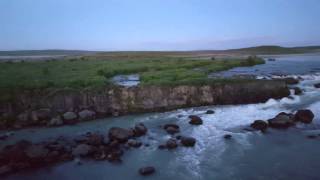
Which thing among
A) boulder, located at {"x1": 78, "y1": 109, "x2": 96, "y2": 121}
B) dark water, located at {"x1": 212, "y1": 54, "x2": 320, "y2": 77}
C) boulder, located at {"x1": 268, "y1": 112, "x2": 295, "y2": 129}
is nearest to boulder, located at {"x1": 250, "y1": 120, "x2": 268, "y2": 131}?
boulder, located at {"x1": 268, "y1": 112, "x2": 295, "y2": 129}

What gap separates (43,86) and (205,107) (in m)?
13.9

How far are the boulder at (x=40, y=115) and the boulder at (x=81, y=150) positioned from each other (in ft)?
24.6

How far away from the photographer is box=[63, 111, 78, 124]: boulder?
24.9 m

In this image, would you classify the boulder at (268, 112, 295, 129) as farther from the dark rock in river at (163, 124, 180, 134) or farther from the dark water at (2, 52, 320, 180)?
the dark rock in river at (163, 124, 180, 134)

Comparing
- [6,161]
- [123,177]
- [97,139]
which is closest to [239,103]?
[97,139]

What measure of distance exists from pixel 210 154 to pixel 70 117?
11.5 meters

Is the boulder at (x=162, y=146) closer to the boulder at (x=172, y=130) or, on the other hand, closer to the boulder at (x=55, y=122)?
the boulder at (x=172, y=130)

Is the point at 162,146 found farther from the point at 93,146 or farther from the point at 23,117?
the point at 23,117

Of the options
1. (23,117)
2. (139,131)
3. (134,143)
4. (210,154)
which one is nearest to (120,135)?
(134,143)

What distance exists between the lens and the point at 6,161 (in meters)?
17.4

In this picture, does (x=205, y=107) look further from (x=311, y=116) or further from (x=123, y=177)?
(x=123, y=177)

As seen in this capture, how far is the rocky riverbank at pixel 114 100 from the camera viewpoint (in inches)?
991

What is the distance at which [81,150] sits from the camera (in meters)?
18.6

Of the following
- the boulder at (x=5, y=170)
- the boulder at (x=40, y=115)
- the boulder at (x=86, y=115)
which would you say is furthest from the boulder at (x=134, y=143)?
the boulder at (x=40, y=115)
